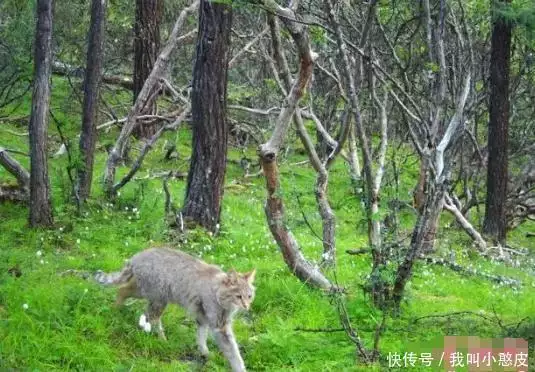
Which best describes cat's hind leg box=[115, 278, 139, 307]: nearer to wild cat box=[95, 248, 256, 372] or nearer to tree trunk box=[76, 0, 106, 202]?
wild cat box=[95, 248, 256, 372]

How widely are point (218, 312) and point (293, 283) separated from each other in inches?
86.7

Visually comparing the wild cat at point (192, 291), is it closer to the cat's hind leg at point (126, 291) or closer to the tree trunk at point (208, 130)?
the cat's hind leg at point (126, 291)

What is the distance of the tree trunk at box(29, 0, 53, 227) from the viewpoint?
11266mm

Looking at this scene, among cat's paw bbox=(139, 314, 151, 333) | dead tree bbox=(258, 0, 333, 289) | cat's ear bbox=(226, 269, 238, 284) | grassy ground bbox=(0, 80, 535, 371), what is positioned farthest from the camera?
dead tree bbox=(258, 0, 333, 289)

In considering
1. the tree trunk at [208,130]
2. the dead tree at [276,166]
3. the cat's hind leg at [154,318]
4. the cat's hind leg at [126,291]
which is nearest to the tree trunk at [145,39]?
the tree trunk at [208,130]

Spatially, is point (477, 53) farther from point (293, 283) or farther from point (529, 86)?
point (293, 283)

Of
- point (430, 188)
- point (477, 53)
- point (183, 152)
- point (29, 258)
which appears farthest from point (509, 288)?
point (183, 152)

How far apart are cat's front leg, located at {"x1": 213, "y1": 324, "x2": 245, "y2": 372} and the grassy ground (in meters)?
0.30

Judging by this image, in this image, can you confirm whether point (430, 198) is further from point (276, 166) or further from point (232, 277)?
point (232, 277)

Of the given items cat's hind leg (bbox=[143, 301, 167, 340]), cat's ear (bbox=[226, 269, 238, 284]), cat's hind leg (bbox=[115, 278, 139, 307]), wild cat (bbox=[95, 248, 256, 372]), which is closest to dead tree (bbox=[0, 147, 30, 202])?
wild cat (bbox=[95, 248, 256, 372])

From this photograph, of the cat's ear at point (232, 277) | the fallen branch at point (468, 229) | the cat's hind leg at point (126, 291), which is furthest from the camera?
the fallen branch at point (468, 229)

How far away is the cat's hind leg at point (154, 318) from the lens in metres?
7.88

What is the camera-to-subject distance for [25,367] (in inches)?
273

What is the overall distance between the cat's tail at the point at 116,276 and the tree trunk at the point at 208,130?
3.40m
